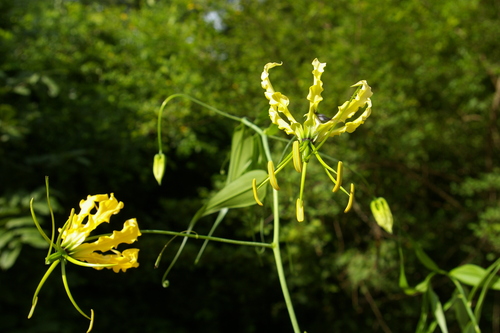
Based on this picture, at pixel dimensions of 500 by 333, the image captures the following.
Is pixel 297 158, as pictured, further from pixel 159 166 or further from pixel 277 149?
pixel 277 149

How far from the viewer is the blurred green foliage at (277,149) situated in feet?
5.71

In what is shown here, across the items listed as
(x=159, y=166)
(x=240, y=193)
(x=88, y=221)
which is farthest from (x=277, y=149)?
(x=88, y=221)

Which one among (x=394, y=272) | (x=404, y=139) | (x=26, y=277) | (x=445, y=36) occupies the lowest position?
(x=26, y=277)

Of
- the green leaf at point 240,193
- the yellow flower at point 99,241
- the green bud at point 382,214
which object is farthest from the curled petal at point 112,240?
the green bud at point 382,214

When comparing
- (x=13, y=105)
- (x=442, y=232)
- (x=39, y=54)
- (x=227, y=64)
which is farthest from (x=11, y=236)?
(x=442, y=232)

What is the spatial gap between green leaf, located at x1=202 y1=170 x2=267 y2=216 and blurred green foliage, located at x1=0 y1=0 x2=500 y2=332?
1118mm

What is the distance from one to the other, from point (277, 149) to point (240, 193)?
116 centimetres

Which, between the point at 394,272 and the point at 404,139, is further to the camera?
the point at 394,272

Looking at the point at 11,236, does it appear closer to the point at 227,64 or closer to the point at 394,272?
the point at 227,64

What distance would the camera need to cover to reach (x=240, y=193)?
1.59ft

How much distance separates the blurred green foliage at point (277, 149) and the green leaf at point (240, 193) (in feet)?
3.67

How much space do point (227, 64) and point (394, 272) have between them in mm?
914

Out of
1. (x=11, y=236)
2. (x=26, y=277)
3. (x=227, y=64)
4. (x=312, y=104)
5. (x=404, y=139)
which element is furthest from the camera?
(x=227, y=64)

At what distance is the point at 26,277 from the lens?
162cm
